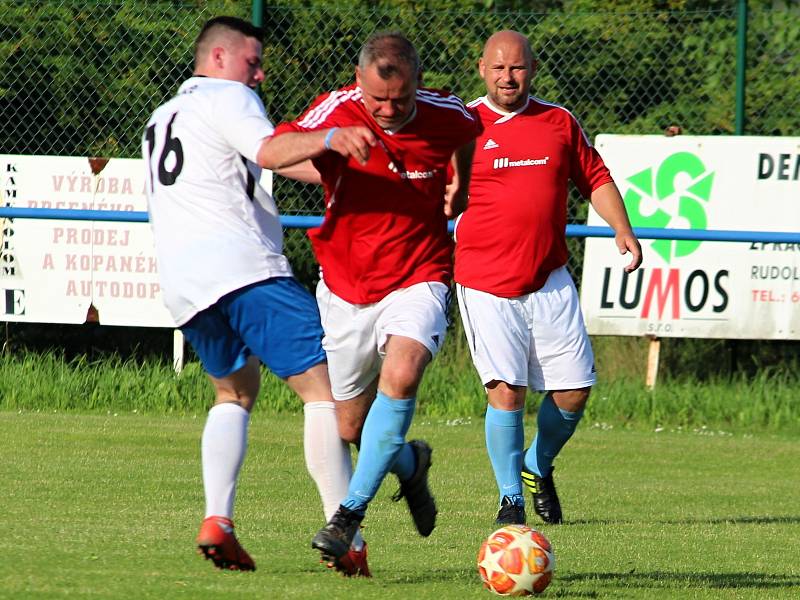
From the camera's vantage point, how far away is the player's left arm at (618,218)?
7317 mm

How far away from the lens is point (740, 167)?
39.6 ft

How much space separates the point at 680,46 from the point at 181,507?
262 inches

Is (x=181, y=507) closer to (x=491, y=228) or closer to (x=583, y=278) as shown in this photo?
(x=491, y=228)

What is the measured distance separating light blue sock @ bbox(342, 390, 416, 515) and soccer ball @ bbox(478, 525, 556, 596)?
464 mm

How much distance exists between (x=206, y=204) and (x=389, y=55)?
2.81ft

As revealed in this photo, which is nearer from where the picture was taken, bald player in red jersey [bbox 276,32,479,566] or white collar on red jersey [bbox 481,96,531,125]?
bald player in red jersey [bbox 276,32,479,566]

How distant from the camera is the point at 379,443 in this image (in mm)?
5801

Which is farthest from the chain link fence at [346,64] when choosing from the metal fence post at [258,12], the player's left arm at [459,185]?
the player's left arm at [459,185]

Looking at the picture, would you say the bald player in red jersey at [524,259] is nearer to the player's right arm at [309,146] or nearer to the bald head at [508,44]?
the bald head at [508,44]

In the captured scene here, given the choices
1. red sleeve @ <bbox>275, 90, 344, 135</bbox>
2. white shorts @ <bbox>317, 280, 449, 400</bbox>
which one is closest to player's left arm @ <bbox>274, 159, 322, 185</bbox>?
red sleeve @ <bbox>275, 90, 344, 135</bbox>

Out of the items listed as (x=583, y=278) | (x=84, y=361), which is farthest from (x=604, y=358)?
(x=84, y=361)

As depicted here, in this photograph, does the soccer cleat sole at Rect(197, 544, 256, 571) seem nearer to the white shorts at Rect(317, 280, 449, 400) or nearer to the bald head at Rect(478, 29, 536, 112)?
the white shorts at Rect(317, 280, 449, 400)

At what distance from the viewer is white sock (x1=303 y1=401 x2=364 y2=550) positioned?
5629 millimetres

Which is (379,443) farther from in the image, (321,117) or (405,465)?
(321,117)
